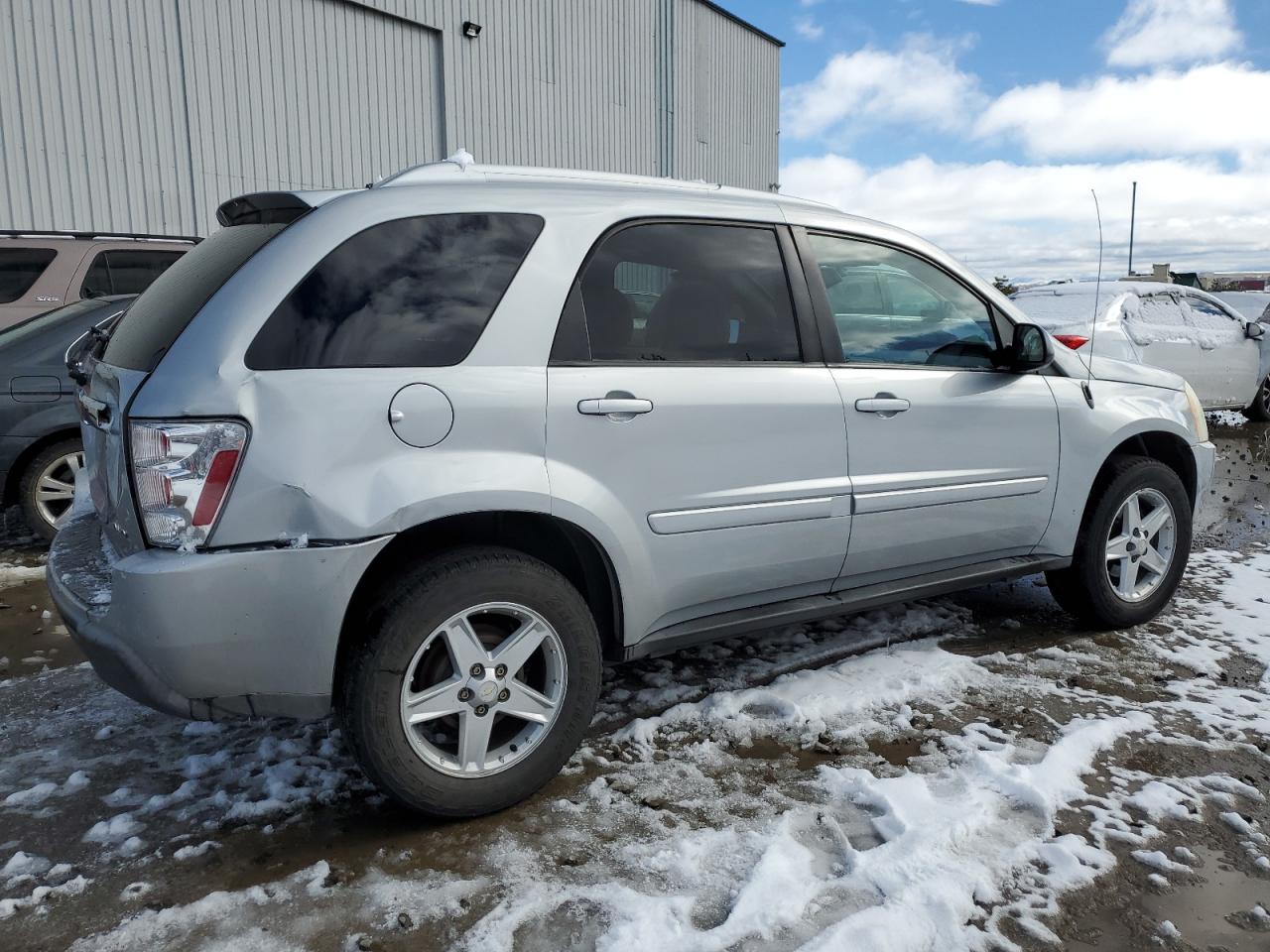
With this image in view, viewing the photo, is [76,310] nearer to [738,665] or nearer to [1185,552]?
[738,665]

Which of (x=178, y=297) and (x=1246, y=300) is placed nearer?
(x=178, y=297)

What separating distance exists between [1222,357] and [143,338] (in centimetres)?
1124

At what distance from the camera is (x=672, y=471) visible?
9.31 feet

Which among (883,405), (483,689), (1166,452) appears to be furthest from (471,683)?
(1166,452)

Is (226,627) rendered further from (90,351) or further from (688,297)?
(688,297)

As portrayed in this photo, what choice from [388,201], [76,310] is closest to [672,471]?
Answer: [388,201]

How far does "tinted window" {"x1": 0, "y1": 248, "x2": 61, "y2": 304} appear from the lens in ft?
20.7

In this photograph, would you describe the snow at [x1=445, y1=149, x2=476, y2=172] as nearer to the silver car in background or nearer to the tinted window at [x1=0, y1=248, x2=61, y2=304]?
the tinted window at [x1=0, y1=248, x2=61, y2=304]

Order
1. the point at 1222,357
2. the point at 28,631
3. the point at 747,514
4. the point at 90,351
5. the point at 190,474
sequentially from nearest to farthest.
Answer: the point at 190,474 < the point at 747,514 < the point at 90,351 < the point at 28,631 < the point at 1222,357

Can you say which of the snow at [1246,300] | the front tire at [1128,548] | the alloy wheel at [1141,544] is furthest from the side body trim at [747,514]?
the snow at [1246,300]

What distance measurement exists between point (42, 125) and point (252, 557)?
9046 mm

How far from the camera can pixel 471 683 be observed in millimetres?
2549

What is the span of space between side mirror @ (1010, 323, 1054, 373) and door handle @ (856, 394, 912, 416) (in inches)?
25.0

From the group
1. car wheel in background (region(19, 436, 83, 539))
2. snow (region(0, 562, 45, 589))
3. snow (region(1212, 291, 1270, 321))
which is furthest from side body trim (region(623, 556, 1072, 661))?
snow (region(1212, 291, 1270, 321))
